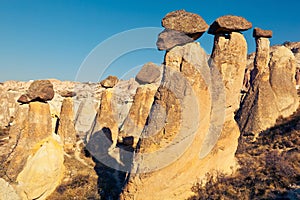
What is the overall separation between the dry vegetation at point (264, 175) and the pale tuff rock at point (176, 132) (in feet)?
1.86

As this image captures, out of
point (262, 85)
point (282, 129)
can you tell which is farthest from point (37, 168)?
point (262, 85)

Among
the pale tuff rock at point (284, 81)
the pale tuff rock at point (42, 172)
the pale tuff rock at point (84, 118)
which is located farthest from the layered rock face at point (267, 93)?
the pale tuff rock at point (84, 118)

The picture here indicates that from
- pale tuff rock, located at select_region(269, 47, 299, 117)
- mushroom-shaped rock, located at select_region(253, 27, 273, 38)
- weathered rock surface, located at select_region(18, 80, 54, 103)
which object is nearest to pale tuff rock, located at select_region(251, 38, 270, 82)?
mushroom-shaped rock, located at select_region(253, 27, 273, 38)

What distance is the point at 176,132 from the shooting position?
6227mm

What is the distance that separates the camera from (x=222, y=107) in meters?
7.79

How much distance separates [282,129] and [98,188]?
672 centimetres

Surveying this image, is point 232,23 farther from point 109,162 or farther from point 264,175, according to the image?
point 109,162

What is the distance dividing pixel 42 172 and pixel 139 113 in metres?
7.20

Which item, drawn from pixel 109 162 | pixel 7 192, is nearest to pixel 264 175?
pixel 109 162

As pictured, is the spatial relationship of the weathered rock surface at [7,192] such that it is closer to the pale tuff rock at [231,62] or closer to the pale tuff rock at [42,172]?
the pale tuff rock at [42,172]

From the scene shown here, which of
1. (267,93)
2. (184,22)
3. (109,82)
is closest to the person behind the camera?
(184,22)

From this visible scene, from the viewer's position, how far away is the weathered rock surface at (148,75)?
16.1m

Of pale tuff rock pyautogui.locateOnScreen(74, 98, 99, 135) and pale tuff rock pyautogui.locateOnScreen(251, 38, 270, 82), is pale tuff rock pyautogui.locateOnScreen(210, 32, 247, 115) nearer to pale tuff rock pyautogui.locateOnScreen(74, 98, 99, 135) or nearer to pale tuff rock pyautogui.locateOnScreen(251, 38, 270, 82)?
pale tuff rock pyautogui.locateOnScreen(251, 38, 270, 82)

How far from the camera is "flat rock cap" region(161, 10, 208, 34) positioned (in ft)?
22.3
